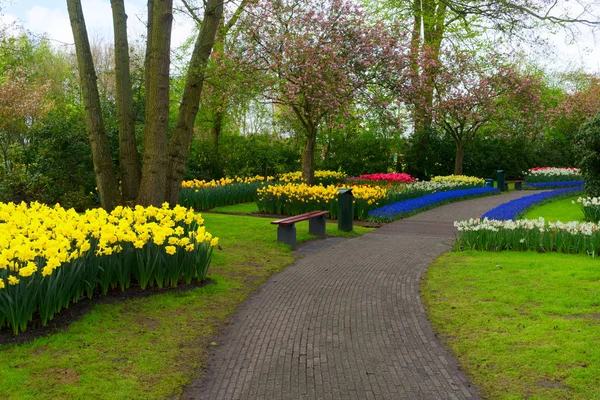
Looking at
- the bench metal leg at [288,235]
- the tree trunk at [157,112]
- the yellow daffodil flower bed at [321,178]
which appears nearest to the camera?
the tree trunk at [157,112]

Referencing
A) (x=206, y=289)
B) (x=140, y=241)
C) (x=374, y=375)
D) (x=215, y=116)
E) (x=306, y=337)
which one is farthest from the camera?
(x=215, y=116)

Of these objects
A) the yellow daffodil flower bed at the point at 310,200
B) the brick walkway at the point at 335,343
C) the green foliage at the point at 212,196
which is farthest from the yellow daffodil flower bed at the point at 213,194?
the brick walkway at the point at 335,343

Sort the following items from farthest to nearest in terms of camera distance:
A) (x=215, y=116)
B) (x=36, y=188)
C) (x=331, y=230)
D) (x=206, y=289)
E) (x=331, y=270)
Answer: (x=215, y=116) < (x=36, y=188) < (x=331, y=230) < (x=331, y=270) < (x=206, y=289)

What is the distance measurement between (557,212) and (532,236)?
6.84m

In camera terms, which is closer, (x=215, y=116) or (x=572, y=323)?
(x=572, y=323)

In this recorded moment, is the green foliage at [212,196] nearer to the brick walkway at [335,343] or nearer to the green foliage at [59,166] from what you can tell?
the green foliage at [59,166]

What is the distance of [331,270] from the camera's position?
7961 millimetres

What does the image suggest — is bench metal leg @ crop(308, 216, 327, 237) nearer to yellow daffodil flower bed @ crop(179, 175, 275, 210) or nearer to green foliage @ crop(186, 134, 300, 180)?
yellow daffodil flower bed @ crop(179, 175, 275, 210)

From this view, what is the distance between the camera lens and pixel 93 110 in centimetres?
895

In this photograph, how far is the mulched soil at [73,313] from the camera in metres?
4.50

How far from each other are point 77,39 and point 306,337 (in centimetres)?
696

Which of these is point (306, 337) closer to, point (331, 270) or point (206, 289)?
point (206, 289)

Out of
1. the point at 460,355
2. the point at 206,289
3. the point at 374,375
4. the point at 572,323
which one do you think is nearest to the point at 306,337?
the point at 374,375

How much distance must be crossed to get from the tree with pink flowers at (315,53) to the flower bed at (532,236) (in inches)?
310
